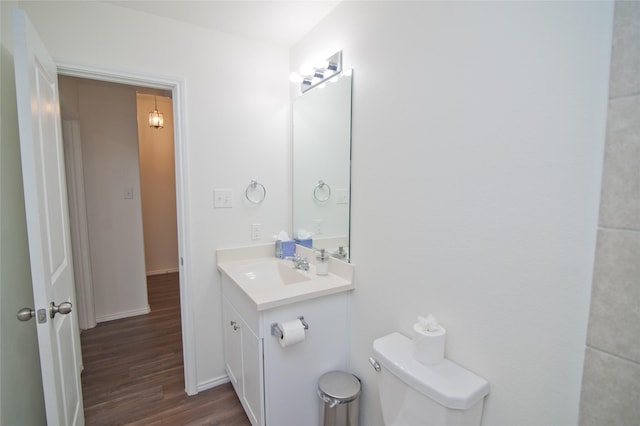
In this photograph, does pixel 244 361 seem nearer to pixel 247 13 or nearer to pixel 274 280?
pixel 274 280

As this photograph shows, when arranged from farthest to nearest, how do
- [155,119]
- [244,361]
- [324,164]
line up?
1. [155,119]
2. [324,164]
3. [244,361]

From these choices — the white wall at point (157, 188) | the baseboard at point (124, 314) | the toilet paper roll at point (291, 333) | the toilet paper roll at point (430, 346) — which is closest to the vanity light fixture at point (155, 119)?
the white wall at point (157, 188)

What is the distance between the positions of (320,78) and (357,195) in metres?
0.80

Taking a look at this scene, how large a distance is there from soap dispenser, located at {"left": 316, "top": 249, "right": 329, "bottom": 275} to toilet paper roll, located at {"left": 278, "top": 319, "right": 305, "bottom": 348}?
39cm

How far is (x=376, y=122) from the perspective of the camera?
4.61 feet

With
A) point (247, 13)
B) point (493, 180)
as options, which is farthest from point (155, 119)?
point (493, 180)

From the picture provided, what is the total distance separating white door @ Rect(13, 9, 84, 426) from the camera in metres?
0.98

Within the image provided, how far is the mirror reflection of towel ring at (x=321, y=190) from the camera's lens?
1819 millimetres

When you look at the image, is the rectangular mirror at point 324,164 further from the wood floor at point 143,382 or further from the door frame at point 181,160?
the wood floor at point 143,382

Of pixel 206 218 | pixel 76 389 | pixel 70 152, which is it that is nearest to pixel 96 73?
pixel 206 218

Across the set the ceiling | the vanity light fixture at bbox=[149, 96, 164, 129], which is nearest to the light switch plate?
the ceiling

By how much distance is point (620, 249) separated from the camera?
2.24ft

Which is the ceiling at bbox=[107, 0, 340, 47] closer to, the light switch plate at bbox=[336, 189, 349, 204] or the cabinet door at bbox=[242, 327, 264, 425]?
the light switch plate at bbox=[336, 189, 349, 204]

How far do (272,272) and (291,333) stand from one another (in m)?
0.71
